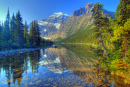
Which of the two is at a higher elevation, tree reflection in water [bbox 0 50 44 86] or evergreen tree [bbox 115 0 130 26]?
evergreen tree [bbox 115 0 130 26]

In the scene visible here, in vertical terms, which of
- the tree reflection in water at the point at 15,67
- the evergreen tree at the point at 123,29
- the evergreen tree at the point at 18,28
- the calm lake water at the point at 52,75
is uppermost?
the evergreen tree at the point at 18,28

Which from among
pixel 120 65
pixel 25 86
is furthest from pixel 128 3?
pixel 25 86

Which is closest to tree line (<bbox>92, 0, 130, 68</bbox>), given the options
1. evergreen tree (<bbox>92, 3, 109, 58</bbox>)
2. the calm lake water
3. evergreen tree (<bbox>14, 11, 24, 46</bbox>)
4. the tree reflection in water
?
evergreen tree (<bbox>92, 3, 109, 58</bbox>)

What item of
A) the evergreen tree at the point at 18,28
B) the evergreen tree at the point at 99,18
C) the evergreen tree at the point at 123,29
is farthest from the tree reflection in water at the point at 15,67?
the evergreen tree at the point at 18,28

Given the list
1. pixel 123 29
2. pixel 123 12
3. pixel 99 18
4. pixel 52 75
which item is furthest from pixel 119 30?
pixel 52 75

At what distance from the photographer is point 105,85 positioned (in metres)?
8.67

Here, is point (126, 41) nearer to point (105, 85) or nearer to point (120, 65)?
point (120, 65)

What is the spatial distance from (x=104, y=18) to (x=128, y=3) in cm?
452

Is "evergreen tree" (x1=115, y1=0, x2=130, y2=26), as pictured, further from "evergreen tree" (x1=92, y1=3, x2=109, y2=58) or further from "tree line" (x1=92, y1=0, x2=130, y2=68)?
"evergreen tree" (x1=92, y1=3, x2=109, y2=58)

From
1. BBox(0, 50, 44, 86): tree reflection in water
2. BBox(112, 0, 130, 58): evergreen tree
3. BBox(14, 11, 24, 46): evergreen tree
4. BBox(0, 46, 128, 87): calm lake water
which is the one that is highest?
BBox(14, 11, 24, 46): evergreen tree

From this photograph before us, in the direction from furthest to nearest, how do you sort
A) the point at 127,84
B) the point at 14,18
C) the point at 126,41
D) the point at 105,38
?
the point at 14,18
the point at 105,38
the point at 126,41
the point at 127,84

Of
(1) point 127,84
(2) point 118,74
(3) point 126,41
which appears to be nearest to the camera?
(1) point 127,84

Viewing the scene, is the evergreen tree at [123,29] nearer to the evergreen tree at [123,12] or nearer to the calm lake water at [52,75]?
the evergreen tree at [123,12]

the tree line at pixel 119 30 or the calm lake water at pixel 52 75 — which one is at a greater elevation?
the tree line at pixel 119 30
